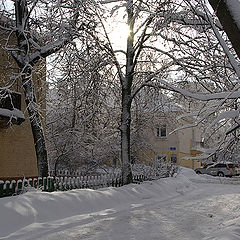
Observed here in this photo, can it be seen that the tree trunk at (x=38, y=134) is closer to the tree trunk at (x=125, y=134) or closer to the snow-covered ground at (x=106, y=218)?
the snow-covered ground at (x=106, y=218)

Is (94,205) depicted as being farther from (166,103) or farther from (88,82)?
(166,103)

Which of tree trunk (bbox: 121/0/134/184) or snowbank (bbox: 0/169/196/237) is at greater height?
tree trunk (bbox: 121/0/134/184)

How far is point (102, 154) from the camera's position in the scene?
24062 millimetres

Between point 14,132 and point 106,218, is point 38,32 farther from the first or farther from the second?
point 106,218

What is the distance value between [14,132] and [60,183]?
4.28 metres

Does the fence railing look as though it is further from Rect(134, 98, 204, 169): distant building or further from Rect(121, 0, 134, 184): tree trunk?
Rect(134, 98, 204, 169): distant building

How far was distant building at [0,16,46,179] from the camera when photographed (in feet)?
47.9

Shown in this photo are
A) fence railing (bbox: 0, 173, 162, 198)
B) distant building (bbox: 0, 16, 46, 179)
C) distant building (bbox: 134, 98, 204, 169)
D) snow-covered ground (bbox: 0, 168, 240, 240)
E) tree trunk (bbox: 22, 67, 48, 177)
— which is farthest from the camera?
distant building (bbox: 134, 98, 204, 169)

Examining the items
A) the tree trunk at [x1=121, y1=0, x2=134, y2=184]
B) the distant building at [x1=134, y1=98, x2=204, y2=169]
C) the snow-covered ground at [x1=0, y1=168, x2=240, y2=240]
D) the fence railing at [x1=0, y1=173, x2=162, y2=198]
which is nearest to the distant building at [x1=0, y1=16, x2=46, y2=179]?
the fence railing at [x1=0, y1=173, x2=162, y2=198]

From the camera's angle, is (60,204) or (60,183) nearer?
(60,204)

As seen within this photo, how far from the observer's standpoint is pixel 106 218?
10.0 m

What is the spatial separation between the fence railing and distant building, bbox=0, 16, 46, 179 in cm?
293

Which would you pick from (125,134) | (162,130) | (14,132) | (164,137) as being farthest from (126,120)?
(164,137)

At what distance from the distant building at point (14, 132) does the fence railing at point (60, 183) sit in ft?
9.61
